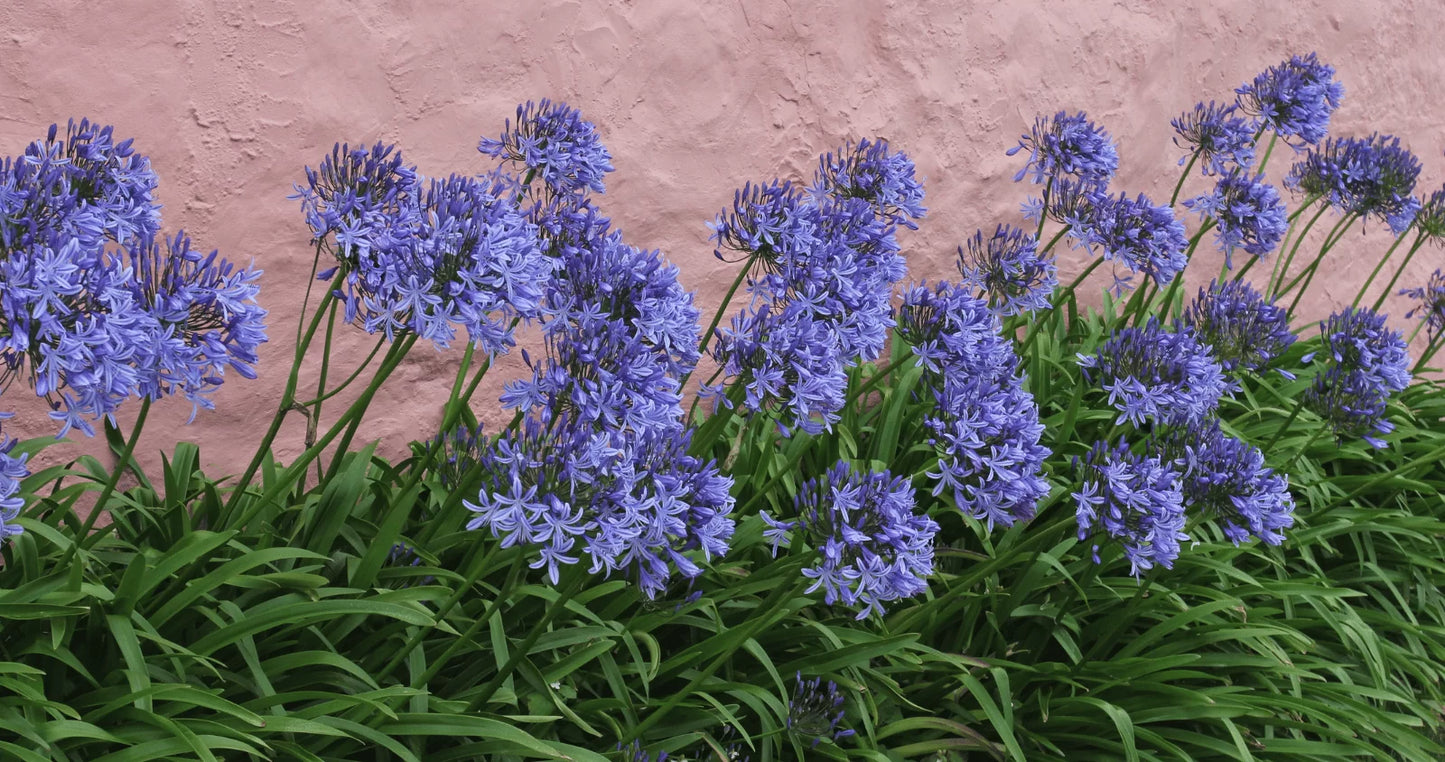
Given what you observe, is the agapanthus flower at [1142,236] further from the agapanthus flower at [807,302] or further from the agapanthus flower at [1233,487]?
the agapanthus flower at [807,302]

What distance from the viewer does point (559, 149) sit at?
2805 millimetres

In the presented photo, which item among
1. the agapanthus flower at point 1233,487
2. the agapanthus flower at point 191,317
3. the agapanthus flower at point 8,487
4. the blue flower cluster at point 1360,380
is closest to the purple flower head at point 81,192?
the agapanthus flower at point 191,317

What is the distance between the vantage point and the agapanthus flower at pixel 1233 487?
273 cm

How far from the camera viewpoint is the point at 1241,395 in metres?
5.02

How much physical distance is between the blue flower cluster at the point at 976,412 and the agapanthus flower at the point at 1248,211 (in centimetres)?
152

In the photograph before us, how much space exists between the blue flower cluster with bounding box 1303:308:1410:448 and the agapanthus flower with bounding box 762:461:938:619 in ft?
5.39

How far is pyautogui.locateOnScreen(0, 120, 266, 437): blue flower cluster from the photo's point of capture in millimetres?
1672

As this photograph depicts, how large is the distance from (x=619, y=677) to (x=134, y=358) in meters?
1.32

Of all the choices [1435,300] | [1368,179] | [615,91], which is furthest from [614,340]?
[1435,300]

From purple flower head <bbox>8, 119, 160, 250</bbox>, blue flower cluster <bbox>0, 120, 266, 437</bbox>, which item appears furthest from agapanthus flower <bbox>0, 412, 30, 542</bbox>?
purple flower head <bbox>8, 119, 160, 250</bbox>

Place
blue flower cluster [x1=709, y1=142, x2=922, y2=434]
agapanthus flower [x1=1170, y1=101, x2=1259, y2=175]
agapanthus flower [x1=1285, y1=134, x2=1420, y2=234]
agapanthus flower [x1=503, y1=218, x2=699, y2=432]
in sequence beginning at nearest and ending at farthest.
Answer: agapanthus flower [x1=503, y1=218, x2=699, y2=432] → blue flower cluster [x1=709, y1=142, x2=922, y2=434] → agapanthus flower [x1=1170, y1=101, x2=1259, y2=175] → agapanthus flower [x1=1285, y1=134, x2=1420, y2=234]

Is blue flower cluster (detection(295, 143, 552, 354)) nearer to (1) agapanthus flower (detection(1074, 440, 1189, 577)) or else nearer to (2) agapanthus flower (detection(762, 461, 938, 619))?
(2) agapanthus flower (detection(762, 461, 938, 619))

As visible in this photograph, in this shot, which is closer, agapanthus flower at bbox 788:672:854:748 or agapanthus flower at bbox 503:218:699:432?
agapanthus flower at bbox 503:218:699:432

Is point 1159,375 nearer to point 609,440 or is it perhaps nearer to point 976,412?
point 976,412
